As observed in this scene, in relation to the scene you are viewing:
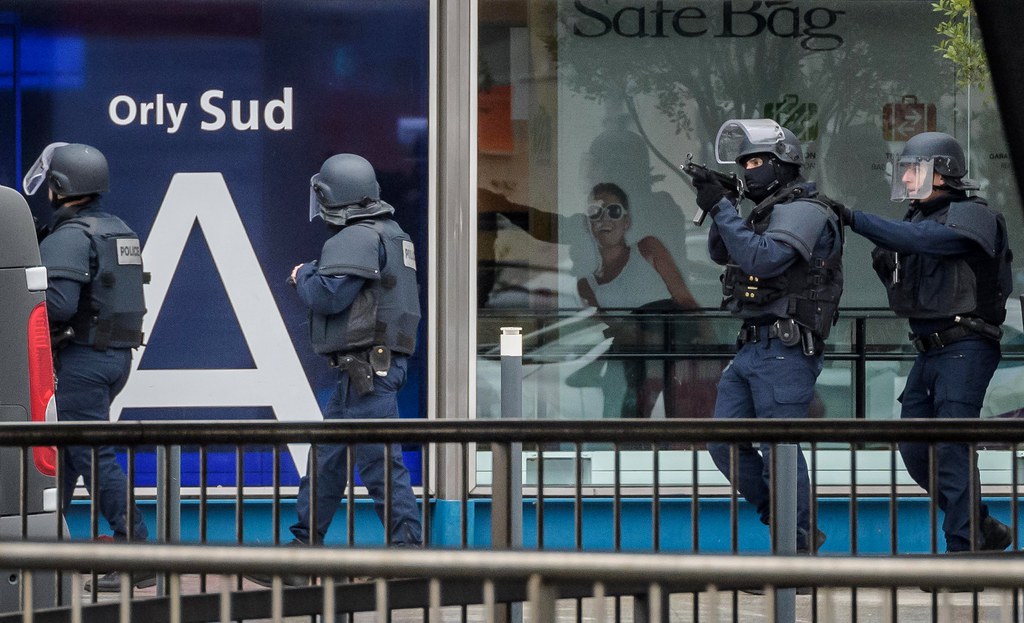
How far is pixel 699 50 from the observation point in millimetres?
8633

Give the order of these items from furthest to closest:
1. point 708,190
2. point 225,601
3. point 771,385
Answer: point 708,190 → point 771,385 → point 225,601

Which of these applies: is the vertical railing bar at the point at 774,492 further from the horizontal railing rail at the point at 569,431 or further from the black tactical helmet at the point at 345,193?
the black tactical helmet at the point at 345,193

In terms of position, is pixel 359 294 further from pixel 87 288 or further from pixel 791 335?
pixel 791 335

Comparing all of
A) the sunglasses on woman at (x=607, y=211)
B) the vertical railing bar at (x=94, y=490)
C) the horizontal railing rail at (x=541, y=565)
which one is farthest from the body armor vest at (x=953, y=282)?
the horizontal railing rail at (x=541, y=565)

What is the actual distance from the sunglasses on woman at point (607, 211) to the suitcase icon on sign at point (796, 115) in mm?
896

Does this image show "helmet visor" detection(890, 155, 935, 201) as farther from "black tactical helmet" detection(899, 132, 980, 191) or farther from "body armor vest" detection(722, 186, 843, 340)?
"body armor vest" detection(722, 186, 843, 340)

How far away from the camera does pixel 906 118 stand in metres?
8.66

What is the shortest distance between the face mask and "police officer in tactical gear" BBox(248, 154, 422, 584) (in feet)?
5.17

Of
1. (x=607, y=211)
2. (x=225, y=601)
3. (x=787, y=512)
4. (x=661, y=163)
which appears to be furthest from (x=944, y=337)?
(x=225, y=601)

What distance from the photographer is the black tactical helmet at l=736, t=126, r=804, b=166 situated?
296 inches

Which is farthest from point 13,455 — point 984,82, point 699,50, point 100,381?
point 984,82

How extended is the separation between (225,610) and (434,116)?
5850 mm

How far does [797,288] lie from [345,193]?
6.81ft

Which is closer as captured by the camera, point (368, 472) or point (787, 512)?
point (787, 512)
